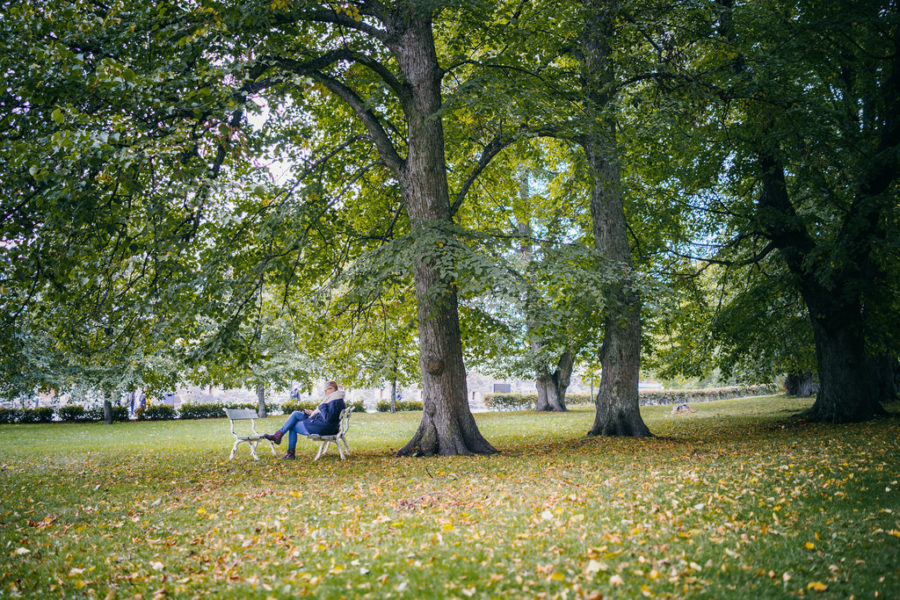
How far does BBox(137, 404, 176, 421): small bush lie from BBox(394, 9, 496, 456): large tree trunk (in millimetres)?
27677

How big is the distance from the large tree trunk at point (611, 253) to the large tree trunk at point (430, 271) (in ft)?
12.1

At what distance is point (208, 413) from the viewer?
117ft

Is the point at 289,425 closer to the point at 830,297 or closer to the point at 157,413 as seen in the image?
the point at 830,297

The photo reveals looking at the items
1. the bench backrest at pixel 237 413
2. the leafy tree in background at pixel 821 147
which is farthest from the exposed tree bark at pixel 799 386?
the bench backrest at pixel 237 413

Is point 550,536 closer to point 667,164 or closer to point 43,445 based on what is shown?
point 667,164

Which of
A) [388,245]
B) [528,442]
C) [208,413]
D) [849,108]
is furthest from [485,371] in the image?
[388,245]

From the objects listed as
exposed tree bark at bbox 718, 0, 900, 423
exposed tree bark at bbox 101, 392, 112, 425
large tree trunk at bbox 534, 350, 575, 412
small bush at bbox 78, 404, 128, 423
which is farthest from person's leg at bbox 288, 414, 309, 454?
small bush at bbox 78, 404, 128, 423

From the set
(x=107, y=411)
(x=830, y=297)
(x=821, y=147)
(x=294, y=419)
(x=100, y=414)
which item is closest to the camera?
(x=294, y=419)

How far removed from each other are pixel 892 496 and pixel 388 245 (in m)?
7.24

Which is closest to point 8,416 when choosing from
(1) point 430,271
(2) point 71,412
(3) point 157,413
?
(2) point 71,412

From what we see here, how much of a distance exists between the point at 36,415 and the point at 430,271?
101 feet

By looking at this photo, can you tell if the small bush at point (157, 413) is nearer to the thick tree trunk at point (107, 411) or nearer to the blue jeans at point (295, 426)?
the thick tree trunk at point (107, 411)

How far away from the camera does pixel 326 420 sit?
37.7 ft

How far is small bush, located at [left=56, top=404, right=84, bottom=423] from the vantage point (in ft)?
108
